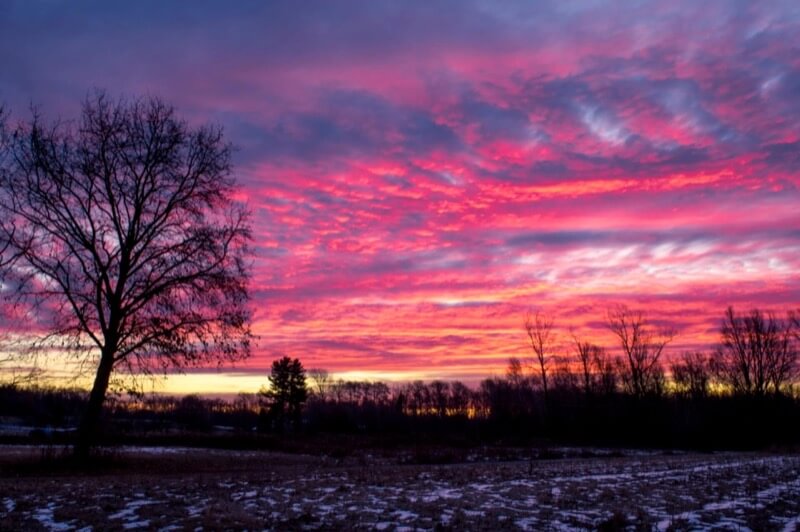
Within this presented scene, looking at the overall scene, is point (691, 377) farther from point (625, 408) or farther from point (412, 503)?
point (412, 503)

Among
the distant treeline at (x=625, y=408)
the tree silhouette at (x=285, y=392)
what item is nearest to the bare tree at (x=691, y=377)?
the distant treeline at (x=625, y=408)

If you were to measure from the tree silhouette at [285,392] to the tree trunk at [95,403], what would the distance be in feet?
225

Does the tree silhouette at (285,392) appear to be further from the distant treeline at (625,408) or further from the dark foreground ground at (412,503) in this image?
the dark foreground ground at (412,503)

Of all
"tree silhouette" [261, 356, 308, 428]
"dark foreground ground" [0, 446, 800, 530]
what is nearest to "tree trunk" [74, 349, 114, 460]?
"dark foreground ground" [0, 446, 800, 530]

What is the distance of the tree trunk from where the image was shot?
21.6 metres

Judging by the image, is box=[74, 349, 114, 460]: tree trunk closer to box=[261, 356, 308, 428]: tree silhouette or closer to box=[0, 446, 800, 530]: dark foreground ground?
box=[0, 446, 800, 530]: dark foreground ground

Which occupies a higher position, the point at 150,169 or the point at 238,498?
the point at 150,169

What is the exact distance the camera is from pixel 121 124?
23.0 meters

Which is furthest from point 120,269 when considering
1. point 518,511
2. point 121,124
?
point 518,511

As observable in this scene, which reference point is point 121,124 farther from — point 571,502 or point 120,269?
point 571,502

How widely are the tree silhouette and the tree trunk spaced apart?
68.6 m

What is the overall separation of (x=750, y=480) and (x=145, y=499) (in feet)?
50.9

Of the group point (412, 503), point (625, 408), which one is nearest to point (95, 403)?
point (412, 503)

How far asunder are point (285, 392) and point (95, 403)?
69.6m
